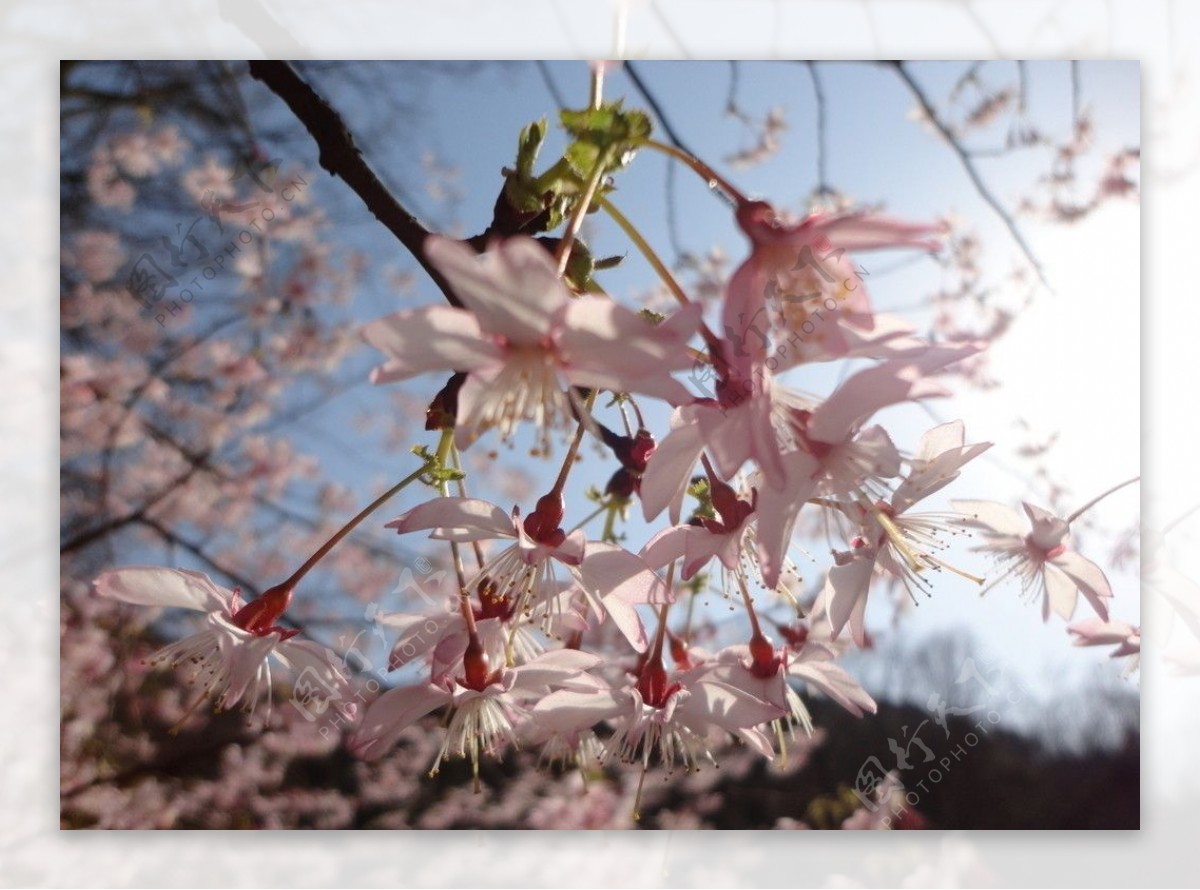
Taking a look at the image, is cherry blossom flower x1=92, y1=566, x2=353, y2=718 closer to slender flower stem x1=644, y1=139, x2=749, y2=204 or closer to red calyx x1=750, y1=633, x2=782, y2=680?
red calyx x1=750, y1=633, x2=782, y2=680

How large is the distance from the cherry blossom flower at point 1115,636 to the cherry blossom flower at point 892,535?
831mm

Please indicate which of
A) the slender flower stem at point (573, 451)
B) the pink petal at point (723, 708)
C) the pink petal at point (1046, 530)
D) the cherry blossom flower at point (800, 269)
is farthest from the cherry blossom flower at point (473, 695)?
the pink petal at point (1046, 530)

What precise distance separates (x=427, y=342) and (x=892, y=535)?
1.57 ft

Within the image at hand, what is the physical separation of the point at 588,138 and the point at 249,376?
1.11 metres

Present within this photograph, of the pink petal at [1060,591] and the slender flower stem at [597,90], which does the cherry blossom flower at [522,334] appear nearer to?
the slender flower stem at [597,90]

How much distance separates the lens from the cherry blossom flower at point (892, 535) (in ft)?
3.04

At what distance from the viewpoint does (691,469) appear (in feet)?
2.50

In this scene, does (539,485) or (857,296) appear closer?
(857,296)

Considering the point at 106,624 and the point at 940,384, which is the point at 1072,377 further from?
the point at 106,624

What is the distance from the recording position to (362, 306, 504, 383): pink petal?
0.65 metres

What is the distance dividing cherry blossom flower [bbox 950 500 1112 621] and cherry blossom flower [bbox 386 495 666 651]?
1.66 feet

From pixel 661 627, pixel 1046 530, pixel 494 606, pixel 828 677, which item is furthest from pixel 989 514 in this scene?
pixel 494 606

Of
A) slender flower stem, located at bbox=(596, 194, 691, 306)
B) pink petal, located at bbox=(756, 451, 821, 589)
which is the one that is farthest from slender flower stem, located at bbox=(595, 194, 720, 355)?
pink petal, located at bbox=(756, 451, 821, 589)

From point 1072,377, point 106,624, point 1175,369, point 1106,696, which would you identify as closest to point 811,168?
point 1072,377
